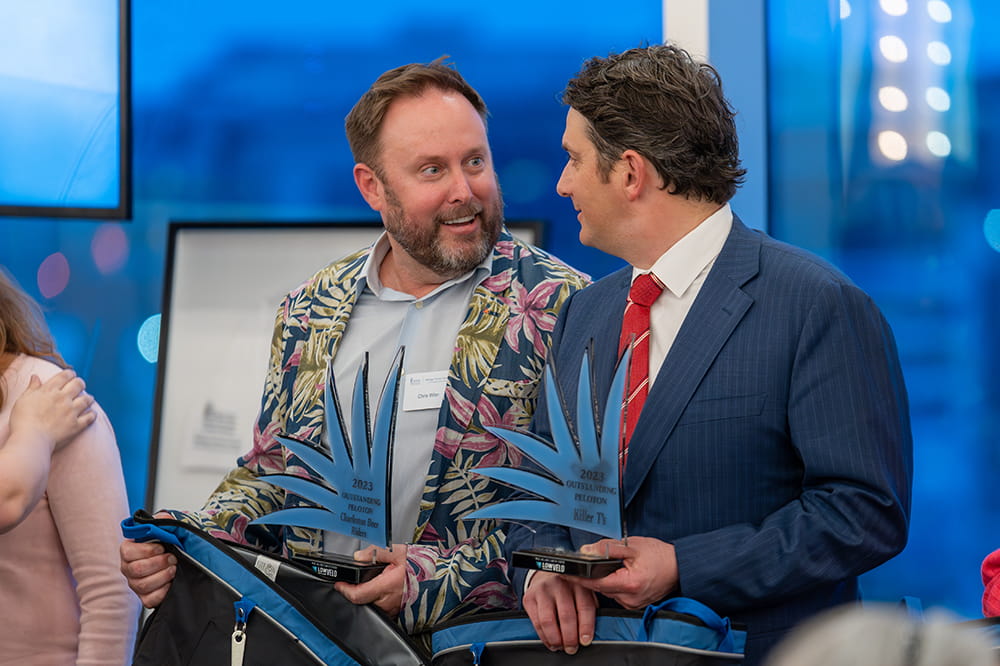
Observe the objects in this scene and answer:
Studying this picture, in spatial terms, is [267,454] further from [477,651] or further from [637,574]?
[637,574]

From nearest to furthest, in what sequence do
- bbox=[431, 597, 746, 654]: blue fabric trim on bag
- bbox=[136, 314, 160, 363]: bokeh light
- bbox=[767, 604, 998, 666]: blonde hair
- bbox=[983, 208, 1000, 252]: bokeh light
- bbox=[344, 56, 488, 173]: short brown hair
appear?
bbox=[767, 604, 998, 666]: blonde hair
bbox=[431, 597, 746, 654]: blue fabric trim on bag
bbox=[344, 56, 488, 173]: short brown hair
bbox=[983, 208, 1000, 252]: bokeh light
bbox=[136, 314, 160, 363]: bokeh light

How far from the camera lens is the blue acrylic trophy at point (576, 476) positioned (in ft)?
5.10

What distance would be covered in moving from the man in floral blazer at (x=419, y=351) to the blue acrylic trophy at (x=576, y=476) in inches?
5.6

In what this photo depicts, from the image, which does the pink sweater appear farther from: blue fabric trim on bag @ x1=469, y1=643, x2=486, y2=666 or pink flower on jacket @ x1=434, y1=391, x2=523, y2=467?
blue fabric trim on bag @ x1=469, y1=643, x2=486, y2=666

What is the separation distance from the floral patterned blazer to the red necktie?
34cm

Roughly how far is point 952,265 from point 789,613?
4.73ft

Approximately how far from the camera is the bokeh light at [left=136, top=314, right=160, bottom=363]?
360 centimetres

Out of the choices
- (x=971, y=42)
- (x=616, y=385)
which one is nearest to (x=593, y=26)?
(x=971, y=42)

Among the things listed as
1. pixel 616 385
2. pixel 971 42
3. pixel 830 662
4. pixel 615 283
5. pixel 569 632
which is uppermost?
pixel 971 42

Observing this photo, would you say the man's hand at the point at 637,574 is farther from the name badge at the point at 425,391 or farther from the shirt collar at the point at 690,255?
the name badge at the point at 425,391

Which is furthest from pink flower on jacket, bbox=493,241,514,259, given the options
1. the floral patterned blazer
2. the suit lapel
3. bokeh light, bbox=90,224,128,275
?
bokeh light, bbox=90,224,128,275

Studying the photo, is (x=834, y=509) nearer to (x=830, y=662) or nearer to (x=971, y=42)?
(x=830, y=662)

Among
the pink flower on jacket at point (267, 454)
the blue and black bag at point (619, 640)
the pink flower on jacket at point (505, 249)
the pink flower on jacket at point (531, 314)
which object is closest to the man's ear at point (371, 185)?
the pink flower on jacket at point (505, 249)

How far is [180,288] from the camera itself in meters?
3.45
